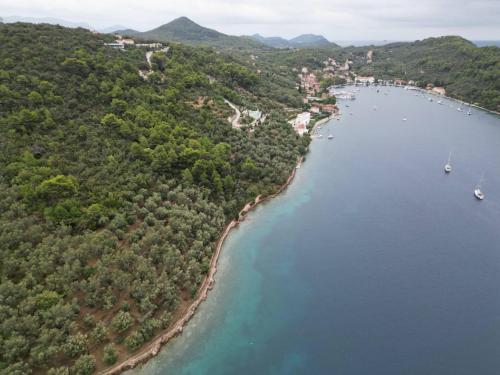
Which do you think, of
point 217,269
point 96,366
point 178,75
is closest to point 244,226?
point 217,269

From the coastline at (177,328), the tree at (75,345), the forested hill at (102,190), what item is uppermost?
the forested hill at (102,190)

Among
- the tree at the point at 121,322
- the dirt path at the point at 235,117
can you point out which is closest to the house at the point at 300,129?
the dirt path at the point at 235,117

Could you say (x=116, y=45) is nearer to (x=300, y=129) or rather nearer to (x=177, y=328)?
(x=300, y=129)

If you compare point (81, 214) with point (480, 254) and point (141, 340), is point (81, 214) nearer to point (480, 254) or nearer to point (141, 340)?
Result: point (141, 340)

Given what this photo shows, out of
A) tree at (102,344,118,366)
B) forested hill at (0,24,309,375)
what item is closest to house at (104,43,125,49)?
forested hill at (0,24,309,375)

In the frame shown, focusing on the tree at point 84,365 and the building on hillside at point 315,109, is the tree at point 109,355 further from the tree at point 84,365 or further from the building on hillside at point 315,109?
the building on hillside at point 315,109

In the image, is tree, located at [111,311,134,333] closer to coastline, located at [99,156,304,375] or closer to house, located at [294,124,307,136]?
coastline, located at [99,156,304,375]

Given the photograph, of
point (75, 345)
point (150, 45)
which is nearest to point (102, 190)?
point (75, 345)
